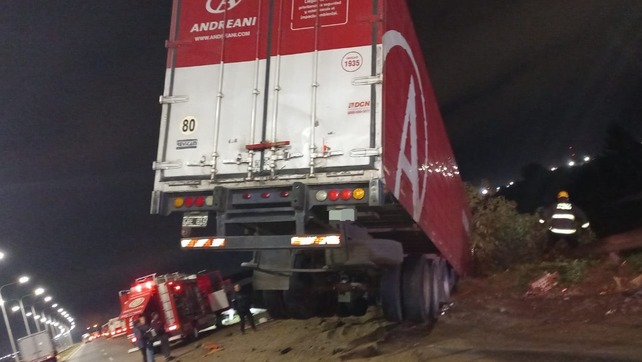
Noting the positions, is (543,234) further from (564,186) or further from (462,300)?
(564,186)

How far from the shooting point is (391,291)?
33.7 ft

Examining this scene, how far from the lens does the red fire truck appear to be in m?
18.1

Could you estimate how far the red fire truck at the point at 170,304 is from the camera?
18.1m

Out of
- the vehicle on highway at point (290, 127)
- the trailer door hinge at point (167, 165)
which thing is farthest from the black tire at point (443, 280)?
the trailer door hinge at point (167, 165)

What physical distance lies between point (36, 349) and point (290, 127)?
20030 millimetres

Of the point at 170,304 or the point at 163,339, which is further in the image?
the point at 170,304

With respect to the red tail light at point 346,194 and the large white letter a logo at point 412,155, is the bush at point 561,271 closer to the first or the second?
the large white letter a logo at point 412,155

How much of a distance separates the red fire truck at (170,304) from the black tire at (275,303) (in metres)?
7.90

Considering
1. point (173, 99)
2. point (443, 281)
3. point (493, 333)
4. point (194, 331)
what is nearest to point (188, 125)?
point (173, 99)

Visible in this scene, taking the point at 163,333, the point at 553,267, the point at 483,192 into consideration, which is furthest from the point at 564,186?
the point at 163,333

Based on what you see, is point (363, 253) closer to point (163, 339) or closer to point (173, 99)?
point (173, 99)

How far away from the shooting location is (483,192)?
23.5 m

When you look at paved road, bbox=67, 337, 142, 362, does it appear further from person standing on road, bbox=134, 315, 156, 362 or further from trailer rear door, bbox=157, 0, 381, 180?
trailer rear door, bbox=157, 0, 381, 180

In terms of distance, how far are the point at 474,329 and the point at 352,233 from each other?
3.96 meters
